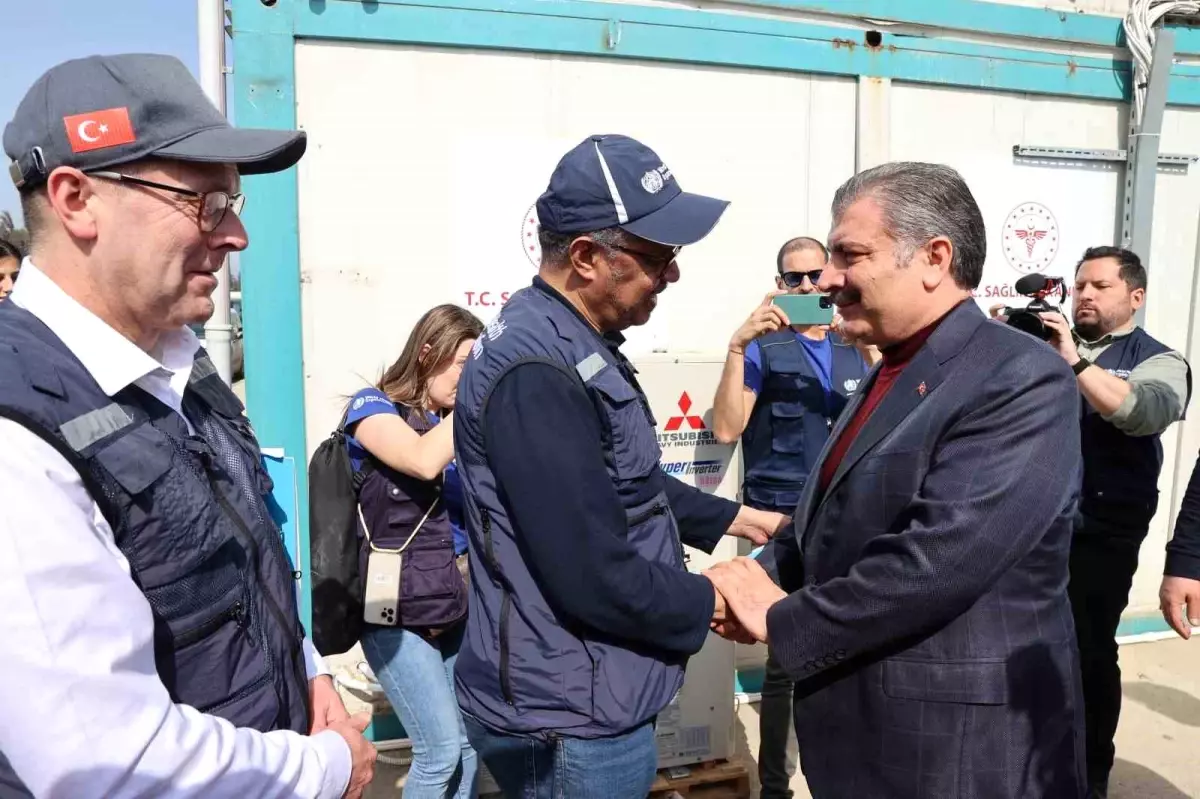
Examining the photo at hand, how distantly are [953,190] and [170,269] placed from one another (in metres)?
1.52

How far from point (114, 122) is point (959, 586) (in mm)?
1623

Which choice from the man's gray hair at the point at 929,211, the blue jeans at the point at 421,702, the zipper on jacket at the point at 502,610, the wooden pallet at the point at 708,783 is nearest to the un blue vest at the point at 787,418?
the wooden pallet at the point at 708,783

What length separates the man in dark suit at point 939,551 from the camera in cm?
153

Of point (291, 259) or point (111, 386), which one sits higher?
point (291, 259)

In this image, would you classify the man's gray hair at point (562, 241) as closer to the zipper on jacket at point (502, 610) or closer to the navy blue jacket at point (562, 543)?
the navy blue jacket at point (562, 543)

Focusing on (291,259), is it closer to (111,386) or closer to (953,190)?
(111,386)

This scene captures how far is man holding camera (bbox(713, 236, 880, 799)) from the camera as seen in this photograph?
3.36 meters

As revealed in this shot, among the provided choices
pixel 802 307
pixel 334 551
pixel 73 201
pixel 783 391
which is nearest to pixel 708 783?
pixel 783 391

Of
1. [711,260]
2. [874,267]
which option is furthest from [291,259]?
[874,267]

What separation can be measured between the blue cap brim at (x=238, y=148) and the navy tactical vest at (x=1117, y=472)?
317cm

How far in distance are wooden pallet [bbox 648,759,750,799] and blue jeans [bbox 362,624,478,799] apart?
112 centimetres

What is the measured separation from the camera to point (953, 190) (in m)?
1.70

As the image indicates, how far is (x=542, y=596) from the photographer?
160 centimetres

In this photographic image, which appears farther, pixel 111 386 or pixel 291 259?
pixel 291 259
